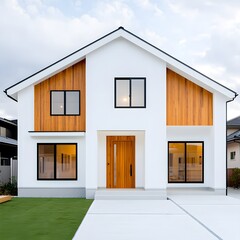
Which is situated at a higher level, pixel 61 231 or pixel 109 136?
pixel 109 136

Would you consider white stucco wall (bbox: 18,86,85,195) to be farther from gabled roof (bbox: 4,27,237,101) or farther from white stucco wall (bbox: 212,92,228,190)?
white stucco wall (bbox: 212,92,228,190)

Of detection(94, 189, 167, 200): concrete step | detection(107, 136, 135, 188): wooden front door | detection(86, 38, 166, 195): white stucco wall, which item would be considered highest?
detection(86, 38, 166, 195): white stucco wall

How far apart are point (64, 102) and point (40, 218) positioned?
6.27 metres

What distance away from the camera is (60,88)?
14102 mm

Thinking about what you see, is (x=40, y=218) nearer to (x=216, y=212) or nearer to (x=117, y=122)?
(x=216, y=212)

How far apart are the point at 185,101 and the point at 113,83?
3200mm

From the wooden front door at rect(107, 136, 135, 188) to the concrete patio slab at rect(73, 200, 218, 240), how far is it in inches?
A: 145

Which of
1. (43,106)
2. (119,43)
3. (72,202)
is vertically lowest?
(72,202)

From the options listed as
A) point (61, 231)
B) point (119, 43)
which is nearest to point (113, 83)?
point (119, 43)

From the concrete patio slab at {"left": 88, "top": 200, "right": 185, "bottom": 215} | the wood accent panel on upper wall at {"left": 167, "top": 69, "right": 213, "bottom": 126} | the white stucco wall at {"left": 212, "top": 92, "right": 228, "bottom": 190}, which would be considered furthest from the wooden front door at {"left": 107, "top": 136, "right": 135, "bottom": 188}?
the white stucco wall at {"left": 212, "top": 92, "right": 228, "bottom": 190}

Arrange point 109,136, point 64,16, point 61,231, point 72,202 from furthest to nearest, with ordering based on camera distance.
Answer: point 64,16, point 109,136, point 72,202, point 61,231

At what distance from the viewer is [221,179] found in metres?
14.0

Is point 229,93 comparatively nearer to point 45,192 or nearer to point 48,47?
point 45,192

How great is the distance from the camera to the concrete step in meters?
12.9
